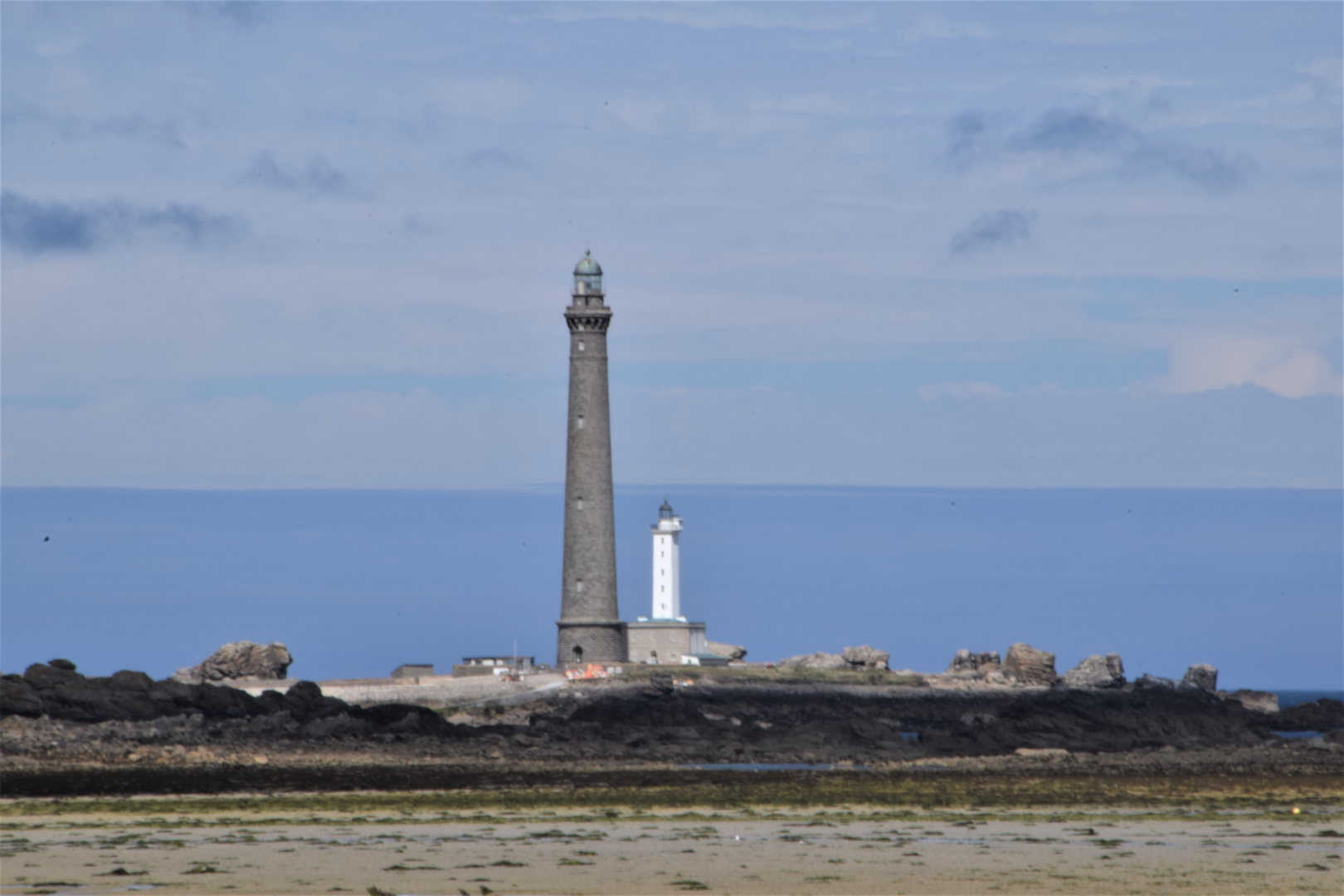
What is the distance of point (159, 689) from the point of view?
48969 mm

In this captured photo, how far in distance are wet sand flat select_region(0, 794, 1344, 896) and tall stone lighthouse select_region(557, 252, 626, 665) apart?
36399 mm

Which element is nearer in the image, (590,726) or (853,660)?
(590,726)

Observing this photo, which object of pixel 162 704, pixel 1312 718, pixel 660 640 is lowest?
pixel 1312 718

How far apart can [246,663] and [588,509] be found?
16776 millimetres

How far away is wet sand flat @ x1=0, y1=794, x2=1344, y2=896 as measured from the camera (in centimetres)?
1933

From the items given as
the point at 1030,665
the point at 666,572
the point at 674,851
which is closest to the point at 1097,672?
the point at 1030,665

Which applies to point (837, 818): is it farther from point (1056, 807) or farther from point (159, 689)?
point (159, 689)

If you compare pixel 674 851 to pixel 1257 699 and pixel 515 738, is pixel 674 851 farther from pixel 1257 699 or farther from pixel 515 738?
pixel 1257 699

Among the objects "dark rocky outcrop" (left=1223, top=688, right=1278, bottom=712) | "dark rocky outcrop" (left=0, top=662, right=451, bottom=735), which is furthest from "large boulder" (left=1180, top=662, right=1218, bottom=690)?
"dark rocky outcrop" (left=0, top=662, right=451, bottom=735)

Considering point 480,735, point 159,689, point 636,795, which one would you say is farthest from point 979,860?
point 159,689

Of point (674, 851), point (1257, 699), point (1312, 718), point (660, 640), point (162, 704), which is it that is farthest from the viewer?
point (1257, 699)


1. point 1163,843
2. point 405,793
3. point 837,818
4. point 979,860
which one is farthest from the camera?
point 405,793

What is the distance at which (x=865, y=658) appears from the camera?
88.7 metres

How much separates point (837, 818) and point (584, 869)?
24.9 feet
